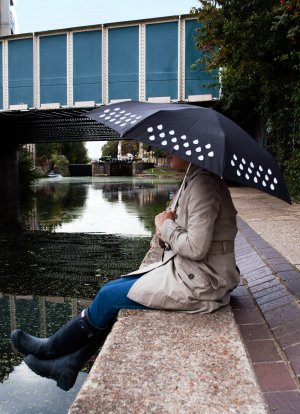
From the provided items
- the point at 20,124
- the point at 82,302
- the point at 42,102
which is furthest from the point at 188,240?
the point at 20,124

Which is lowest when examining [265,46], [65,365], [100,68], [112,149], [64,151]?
[65,365]

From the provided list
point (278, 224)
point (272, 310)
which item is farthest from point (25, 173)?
point (272, 310)

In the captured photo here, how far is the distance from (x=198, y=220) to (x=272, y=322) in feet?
3.10

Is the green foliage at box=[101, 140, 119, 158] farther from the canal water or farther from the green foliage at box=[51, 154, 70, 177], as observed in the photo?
the canal water

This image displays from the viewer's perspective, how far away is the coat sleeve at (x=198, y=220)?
2830 mm

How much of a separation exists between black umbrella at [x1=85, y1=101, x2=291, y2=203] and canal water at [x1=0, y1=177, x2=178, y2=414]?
Result: 1.77 metres

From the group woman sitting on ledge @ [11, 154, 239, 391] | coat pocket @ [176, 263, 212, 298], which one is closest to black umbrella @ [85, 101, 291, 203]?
woman sitting on ledge @ [11, 154, 239, 391]

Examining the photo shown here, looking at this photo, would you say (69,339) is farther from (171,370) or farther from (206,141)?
(206,141)

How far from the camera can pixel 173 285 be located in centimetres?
295

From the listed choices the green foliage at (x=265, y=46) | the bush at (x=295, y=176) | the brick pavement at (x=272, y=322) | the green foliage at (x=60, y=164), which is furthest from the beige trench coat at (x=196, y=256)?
the green foliage at (x=60, y=164)

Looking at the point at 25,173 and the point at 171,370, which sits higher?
the point at 25,173

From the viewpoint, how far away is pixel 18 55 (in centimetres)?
2112

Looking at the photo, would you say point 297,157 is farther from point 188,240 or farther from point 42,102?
point 42,102

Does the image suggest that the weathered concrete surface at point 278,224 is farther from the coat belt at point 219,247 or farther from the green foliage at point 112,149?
the green foliage at point 112,149
